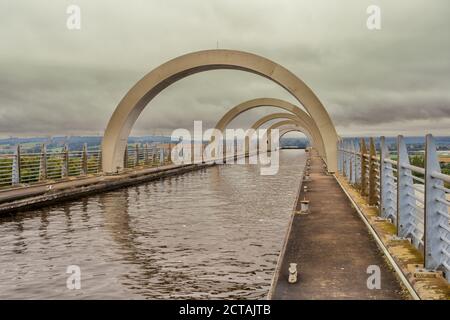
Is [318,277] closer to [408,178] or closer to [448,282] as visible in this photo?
[448,282]

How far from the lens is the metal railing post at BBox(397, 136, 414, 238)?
6492 millimetres

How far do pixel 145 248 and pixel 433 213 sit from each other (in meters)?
4.69

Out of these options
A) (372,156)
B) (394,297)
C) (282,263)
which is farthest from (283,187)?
(394,297)

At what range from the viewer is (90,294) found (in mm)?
5562

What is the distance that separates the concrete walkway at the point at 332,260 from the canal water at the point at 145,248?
22.8 inches

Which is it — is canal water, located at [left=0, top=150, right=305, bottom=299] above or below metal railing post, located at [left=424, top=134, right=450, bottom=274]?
below

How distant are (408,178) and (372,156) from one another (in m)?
3.58

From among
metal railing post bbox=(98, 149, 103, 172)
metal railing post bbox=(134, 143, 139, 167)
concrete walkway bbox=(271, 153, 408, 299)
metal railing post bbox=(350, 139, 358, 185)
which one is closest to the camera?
concrete walkway bbox=(271, 153, 408, 299)

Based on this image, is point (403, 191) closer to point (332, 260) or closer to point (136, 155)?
point (332, 260)

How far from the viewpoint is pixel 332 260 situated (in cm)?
569

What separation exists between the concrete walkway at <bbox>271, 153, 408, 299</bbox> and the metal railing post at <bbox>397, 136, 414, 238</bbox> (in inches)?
18.3

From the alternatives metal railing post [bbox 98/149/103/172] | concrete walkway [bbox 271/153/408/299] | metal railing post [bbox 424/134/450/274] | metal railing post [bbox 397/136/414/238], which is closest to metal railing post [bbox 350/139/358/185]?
concrete walkway [bbox 271/153/408/299]

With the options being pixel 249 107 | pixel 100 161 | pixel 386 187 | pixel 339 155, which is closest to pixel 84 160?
pixel 100 161

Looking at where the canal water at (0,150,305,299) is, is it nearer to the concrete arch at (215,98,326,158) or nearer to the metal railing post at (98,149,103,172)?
the metal railing post at (98,149,103,172)
